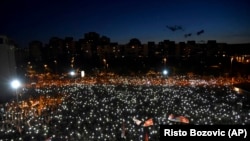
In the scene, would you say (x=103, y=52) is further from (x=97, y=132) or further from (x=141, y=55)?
(x=97, y=132)

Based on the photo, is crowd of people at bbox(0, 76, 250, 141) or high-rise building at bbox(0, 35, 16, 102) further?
high-rise building at bbox(0, 35, 16, 102)

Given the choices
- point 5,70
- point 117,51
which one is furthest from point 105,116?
point 117,51

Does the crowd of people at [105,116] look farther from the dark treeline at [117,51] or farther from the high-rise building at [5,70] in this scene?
the dark treeline at [117,51]

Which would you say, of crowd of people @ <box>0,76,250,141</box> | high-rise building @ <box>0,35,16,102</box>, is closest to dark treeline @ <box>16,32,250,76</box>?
high-rise building @ <box>0,35,16,102</box>

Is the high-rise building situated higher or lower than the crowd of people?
higher

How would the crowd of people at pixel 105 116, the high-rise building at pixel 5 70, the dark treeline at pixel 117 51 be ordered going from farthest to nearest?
1. the dark treeline at pixel 117 51
2. the high-rise building at pixel 5 70
3. the crowd of people at pixel 105 116

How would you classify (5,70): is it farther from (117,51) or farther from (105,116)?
(117,51)

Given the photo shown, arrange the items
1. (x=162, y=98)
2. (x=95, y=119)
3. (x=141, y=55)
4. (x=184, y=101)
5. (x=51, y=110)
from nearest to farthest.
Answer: (x=95, y=119), (x=51, y=110), (x=184, y=101), (x=162, y=98), (x=141, y=55)

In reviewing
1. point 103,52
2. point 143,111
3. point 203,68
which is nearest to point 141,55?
point 103,52

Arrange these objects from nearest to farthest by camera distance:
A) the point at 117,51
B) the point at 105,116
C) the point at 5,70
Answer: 1. the point at 105,116
2. the point at 5,70
3. the point at 117,51

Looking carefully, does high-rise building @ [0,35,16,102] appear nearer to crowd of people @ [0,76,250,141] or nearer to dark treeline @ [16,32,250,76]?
crowd of people @ [0,76,250,141]

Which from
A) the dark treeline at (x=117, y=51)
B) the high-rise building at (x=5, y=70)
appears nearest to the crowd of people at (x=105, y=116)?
the high-rise building at (x=5, y=70)
